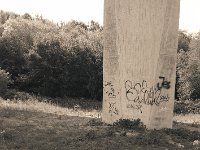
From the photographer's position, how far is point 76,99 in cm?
3781

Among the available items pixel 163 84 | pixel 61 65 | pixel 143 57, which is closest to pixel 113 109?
pixel 163 84

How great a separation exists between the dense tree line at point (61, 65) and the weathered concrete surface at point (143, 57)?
21306mm

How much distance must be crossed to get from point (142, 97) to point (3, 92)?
1633 cm

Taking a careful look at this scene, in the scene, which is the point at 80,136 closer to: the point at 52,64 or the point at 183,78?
the point at 52,64

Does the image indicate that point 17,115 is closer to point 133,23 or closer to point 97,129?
point 97,129

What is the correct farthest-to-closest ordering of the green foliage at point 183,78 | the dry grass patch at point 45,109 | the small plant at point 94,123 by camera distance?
the green foliage at point 183,78, the dry grass patch at point 45,109, the small plant at point 94,123

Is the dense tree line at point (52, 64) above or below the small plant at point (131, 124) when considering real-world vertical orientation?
above

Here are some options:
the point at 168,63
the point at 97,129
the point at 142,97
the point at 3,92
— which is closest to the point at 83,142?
the point at 97,129

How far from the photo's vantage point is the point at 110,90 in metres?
16.5

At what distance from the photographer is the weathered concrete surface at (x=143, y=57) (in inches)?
613

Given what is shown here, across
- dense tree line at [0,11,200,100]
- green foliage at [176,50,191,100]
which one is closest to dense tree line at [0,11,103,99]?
dense tree line at [0,11,200,100]

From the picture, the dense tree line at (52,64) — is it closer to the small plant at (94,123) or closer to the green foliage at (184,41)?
the green foliage at (184,41)

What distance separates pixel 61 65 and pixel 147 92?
23.1 metres

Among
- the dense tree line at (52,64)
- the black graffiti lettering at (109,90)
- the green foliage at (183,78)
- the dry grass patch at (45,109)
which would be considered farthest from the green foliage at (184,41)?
the black graffiti lettering at (109,90)
